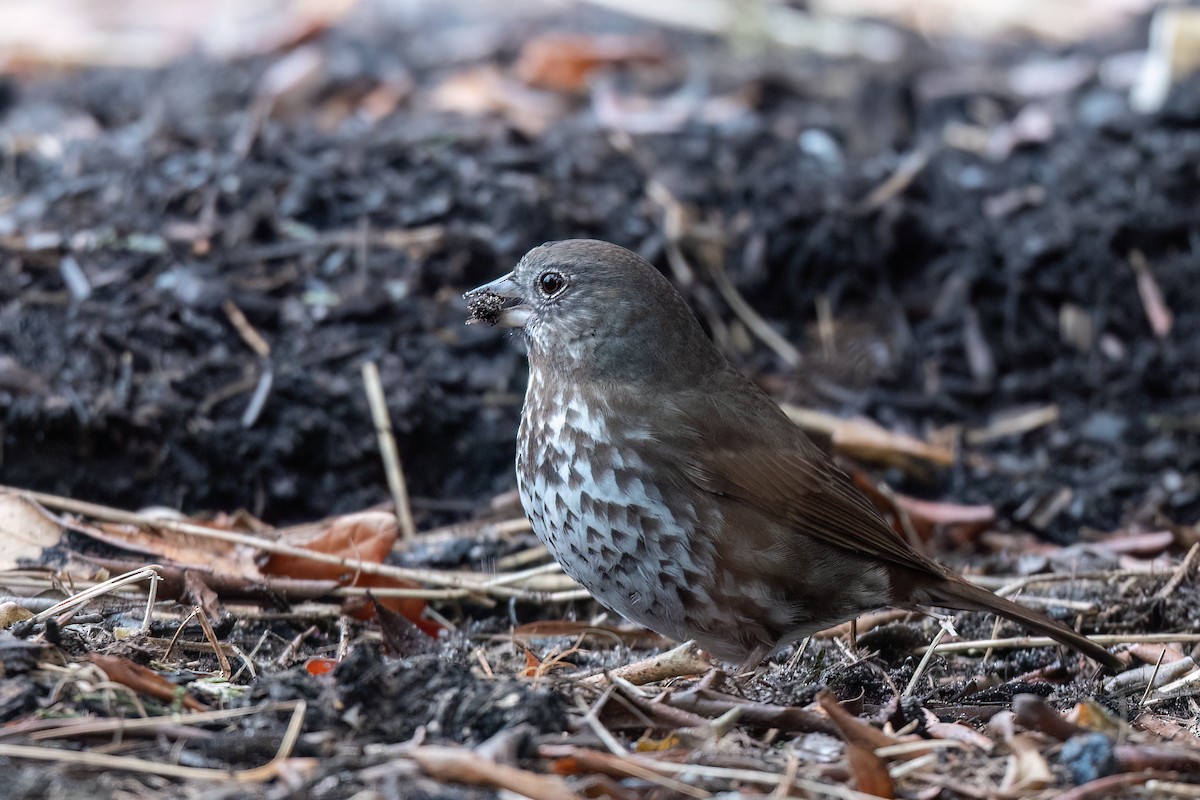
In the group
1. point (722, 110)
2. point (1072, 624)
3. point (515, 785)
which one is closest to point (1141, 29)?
point (722, 110)

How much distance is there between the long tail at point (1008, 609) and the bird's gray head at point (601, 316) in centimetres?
91

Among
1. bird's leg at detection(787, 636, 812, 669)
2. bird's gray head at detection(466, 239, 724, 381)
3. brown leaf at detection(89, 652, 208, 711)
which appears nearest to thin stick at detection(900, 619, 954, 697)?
bird's leg at detection(787, 636, 812, 669)

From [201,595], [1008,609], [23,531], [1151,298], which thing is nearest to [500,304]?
[201,595]

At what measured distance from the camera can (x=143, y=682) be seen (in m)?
3.01

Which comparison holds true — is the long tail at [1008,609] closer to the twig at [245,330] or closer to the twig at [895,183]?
the twig at [245,330]

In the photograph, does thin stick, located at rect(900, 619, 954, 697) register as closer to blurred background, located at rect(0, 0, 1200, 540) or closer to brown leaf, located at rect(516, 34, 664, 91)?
blurred background, located at rect(0, 0, 1200, 540)

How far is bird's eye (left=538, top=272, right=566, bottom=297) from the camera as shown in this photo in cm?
404

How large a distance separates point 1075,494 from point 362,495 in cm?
278

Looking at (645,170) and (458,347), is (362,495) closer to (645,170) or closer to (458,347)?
(458,347)

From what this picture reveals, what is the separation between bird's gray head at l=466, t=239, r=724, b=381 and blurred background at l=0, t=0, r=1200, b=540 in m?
1.39

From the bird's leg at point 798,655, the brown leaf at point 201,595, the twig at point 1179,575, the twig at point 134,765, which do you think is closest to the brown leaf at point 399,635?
the brown leaf at point 201,595

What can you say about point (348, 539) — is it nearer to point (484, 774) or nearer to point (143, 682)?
point (143, 682)

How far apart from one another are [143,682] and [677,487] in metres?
1.41

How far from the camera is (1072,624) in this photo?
427 centimetres
